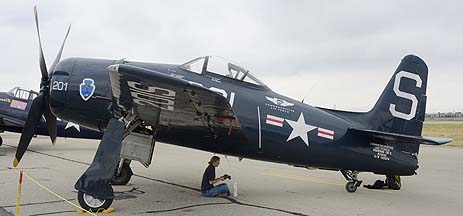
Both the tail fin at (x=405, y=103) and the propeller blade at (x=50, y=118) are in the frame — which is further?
the tail fin at (x=405, y=103)

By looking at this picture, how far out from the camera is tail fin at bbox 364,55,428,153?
8.54 metres

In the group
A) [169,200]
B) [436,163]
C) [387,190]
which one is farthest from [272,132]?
[436,163]

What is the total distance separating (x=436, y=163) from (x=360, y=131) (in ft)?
32.5

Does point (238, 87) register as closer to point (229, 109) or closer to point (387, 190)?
point (229, 109)

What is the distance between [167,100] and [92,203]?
1.95 meters

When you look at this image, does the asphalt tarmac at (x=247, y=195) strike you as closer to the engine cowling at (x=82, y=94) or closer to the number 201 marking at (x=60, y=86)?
the engine cowling at (x=82, y=94)

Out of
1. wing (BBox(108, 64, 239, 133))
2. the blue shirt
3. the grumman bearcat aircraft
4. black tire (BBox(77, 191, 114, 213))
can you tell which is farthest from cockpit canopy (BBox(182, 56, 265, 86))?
black tire (BBox(77, 191, 114, 213))

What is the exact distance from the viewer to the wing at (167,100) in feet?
16.7

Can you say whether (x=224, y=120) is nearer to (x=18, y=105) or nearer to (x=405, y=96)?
(x=405, y=96)

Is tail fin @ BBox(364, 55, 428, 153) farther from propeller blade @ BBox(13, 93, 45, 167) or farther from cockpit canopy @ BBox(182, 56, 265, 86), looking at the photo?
propeller blade @ BBox(13, 93, 45, 167)

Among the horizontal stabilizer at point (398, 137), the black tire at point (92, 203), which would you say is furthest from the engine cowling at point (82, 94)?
the horizontal stabilizer at point (398, 137)

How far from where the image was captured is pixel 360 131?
26.1 feet

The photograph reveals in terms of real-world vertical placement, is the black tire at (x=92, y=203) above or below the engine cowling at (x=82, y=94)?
below

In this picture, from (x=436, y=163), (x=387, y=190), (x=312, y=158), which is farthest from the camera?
(x=436, y=163)
